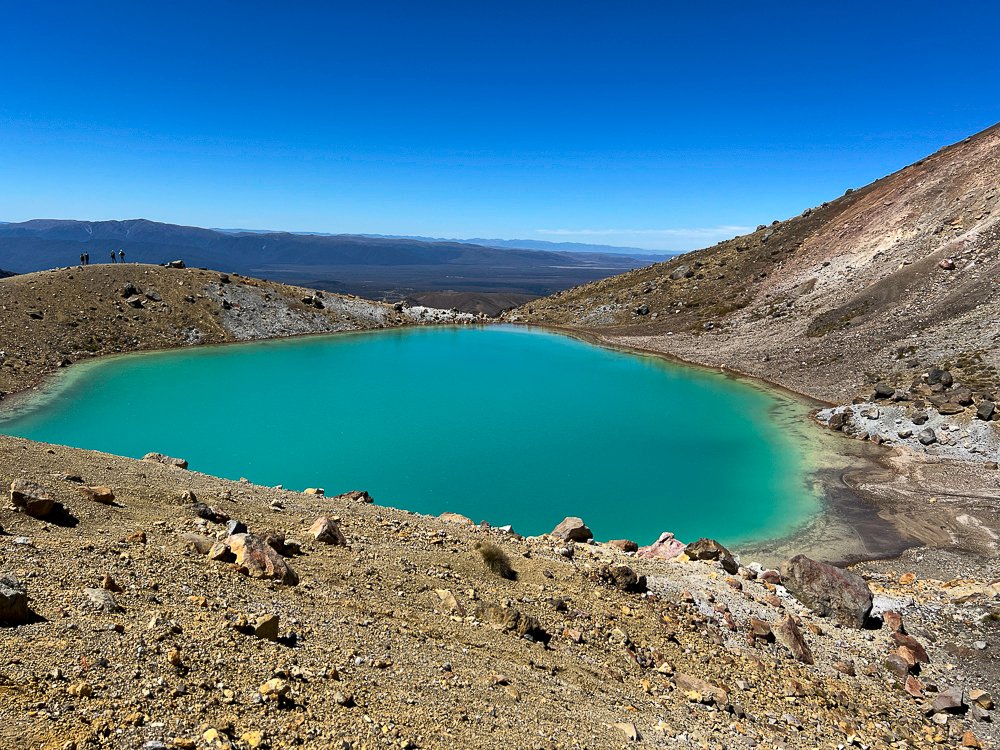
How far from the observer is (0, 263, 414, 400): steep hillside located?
155 feet

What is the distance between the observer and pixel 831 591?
46.4 feet

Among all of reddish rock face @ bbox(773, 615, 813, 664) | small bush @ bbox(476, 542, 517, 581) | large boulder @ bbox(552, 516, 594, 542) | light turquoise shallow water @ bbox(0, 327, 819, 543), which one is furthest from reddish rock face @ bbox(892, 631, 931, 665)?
small bush @ bbox(476, 542, 517, 581)

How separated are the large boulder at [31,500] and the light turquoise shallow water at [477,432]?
12.8 meters

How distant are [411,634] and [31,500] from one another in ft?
22.5

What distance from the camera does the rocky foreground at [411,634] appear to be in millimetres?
6305

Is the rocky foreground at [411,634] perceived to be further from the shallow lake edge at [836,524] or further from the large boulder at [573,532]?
the shallow lake edge at [836,524]

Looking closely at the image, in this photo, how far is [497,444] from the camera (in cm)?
2945

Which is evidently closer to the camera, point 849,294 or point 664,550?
point 664,550

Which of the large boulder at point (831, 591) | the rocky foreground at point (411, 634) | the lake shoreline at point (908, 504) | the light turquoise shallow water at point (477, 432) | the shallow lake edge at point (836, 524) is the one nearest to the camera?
the rocky foreground at point (411, 634)

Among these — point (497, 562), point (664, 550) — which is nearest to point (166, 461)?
point (497, 562)

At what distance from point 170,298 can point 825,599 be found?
214 feet

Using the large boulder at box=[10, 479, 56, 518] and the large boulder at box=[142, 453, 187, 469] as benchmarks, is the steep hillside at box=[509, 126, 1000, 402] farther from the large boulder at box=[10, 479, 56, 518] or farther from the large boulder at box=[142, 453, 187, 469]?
the large boulder at box=[10, 479, 56, 518]

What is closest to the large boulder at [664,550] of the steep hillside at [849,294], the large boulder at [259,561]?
the large boulder at [259,561]

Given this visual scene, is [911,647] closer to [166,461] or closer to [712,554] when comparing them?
[712,554]
